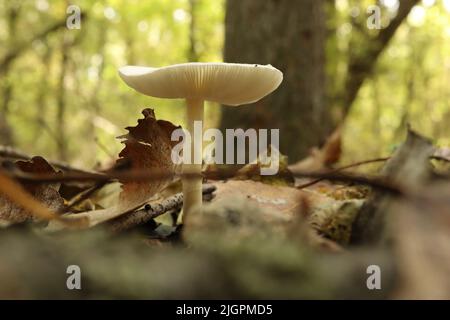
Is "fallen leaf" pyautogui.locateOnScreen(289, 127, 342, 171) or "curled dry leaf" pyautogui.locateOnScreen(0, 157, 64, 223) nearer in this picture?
"curled dry leaf" pyautogui.locateOnScreen(0, 157, 64, 223)

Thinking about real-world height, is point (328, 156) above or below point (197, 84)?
below

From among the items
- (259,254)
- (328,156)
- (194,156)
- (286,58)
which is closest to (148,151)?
(194,156)

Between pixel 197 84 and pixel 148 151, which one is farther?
pixel 197 84

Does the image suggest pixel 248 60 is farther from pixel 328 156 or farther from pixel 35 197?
pixel 35 197

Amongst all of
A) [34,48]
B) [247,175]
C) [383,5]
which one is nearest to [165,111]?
[34,48]

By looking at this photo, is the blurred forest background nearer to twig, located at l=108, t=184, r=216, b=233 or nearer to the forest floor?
twig, located at l=108, t=184, r=216, b=233

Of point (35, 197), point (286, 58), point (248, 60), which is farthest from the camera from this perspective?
point (286, 58)

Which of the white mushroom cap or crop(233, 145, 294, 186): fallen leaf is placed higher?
the white mushroom cap

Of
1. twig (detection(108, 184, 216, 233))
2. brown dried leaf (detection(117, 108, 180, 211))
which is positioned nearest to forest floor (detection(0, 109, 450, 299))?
twig (detection(108, 184, 216, 233))
